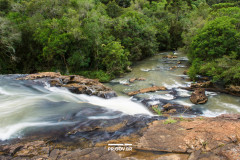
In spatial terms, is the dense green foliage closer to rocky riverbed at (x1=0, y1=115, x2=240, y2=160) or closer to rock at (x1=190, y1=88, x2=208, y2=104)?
rock at (x1=190, y1=88, x2=208, y2=104)

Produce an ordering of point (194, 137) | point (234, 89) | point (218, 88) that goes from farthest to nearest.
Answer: point (218, 88) < point (234, 89) < point (194, 137)

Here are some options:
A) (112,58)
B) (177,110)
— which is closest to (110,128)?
(177,110)

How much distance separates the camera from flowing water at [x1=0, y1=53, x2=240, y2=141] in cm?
703

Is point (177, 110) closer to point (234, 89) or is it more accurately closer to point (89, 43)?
point (234, 89)

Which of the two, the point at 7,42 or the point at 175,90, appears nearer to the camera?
the point at 175,90

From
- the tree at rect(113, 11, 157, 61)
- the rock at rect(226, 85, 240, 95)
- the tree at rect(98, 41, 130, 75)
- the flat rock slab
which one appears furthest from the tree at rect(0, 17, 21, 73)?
the rock at rect(226, 85, 240, 95)

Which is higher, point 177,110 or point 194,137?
point 194,137

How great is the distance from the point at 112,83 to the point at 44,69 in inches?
428

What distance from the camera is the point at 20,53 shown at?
22.5 m

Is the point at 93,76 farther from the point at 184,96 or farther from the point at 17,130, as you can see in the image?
the point at 17,130

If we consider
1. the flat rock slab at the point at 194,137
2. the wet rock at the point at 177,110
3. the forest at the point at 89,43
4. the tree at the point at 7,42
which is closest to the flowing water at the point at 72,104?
the wet rock at the point at 177,110

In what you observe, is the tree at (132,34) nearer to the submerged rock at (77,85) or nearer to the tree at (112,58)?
the tree at (112,58)

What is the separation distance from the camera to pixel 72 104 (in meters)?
9.56

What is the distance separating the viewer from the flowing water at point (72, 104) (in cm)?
703
